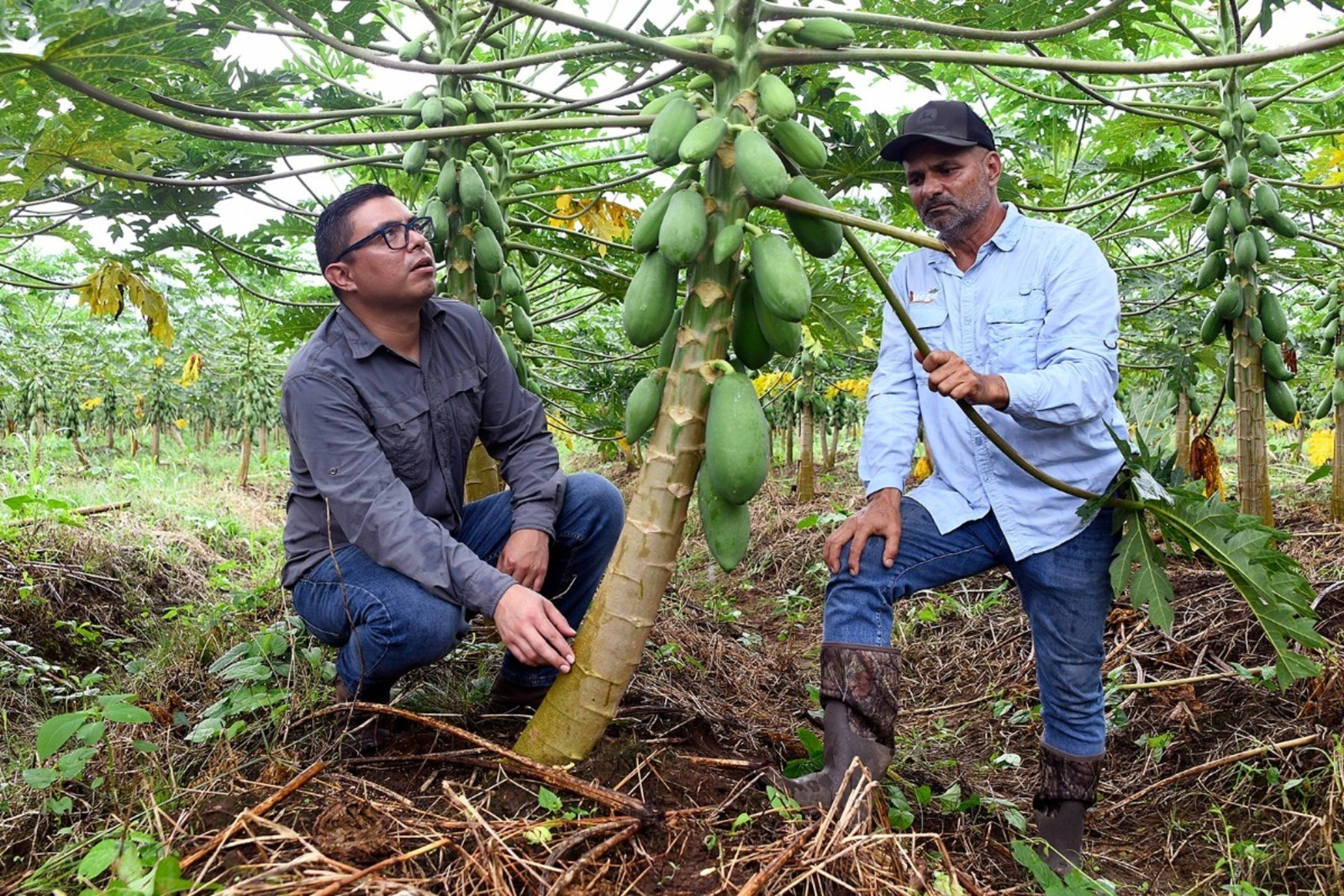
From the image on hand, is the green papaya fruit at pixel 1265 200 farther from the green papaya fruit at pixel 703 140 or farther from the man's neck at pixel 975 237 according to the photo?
the green papaya fruit at pixel 703 140

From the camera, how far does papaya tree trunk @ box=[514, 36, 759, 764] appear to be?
1.94 metres

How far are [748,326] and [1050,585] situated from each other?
0.88 metres

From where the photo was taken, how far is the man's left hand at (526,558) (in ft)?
7.66

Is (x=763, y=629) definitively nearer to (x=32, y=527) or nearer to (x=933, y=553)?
(x=933, y=553)

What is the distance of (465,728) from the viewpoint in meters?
2.26

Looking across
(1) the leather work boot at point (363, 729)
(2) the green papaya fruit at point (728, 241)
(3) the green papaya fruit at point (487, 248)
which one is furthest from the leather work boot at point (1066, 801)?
(3) the green papaya fruit at point (487, 248)

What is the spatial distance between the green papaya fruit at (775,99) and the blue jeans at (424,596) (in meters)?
1.06

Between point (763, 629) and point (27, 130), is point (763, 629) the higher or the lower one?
the lower one

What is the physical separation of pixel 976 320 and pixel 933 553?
21.9 inches

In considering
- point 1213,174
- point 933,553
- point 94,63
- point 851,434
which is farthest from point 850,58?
point 851,434

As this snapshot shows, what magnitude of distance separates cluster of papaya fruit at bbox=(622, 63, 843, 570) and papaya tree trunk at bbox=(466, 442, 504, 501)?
1257mm

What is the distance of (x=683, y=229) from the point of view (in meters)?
1.82

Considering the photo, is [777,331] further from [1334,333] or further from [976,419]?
[1334,333]

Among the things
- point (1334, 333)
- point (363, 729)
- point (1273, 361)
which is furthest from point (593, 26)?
point (1334, 333)
